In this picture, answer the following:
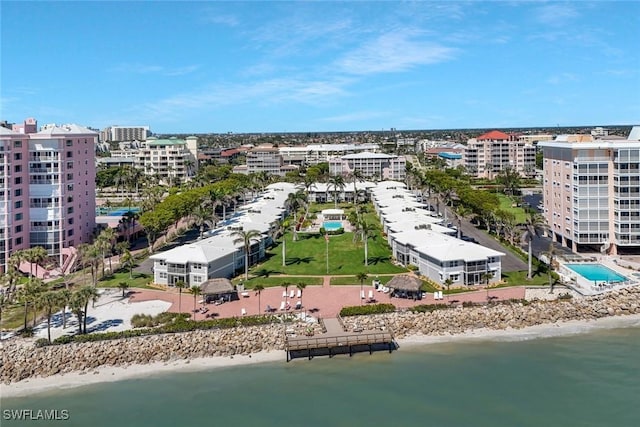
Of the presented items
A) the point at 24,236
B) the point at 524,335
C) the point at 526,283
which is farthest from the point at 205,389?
the point at 24,236

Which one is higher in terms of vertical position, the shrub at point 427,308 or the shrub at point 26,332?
the shrub at point 427,308

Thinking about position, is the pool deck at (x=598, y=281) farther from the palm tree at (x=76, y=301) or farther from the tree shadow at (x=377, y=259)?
the palm tree at (x=76, y=301)

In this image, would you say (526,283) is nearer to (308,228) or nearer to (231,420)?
(231,420)

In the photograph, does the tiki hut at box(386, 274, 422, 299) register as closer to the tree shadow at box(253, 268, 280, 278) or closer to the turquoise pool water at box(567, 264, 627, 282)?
the tree shadow at box(253, 268, 280, 278)

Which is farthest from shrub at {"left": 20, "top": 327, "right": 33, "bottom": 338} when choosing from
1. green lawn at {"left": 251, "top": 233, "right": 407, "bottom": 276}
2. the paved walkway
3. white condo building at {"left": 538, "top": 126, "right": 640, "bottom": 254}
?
white condo building at {"left": 538, "top": 126, "right": 640, "bottom": 254}

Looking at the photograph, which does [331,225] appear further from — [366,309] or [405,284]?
[366,309]

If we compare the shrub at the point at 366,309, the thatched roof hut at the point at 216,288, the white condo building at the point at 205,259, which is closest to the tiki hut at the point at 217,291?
the thatched roof hut at the point at 216,288
